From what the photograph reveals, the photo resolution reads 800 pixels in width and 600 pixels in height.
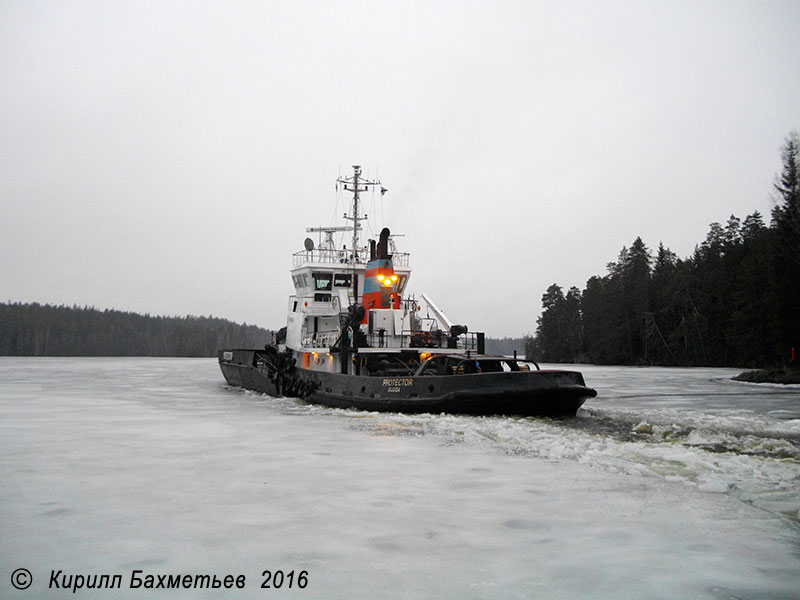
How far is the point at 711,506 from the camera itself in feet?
19.0

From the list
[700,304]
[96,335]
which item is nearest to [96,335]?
[96,335]

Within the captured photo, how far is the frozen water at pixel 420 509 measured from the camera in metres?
4.04

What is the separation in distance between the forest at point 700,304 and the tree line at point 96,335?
7505 cm

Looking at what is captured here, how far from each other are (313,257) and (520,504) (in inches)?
721

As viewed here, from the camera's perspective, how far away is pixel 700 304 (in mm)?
61344

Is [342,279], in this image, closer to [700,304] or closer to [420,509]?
[420,509]

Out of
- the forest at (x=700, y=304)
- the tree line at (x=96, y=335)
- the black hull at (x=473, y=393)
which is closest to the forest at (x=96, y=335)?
the tree line at (x=96, y=335)

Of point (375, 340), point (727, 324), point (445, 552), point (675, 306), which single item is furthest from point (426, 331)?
point (675, 306)

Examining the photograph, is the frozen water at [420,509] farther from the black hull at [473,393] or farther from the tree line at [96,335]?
the tree line at [96,335]

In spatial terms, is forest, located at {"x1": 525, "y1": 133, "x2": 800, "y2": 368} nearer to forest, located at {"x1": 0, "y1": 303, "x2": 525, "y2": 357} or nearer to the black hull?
the black hull

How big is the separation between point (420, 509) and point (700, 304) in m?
63.2

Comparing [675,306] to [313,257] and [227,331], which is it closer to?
[313,257]

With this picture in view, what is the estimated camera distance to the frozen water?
4039mm

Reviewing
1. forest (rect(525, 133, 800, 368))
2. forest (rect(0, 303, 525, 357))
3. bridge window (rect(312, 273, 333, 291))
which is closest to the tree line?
forest (rect(0, 303, 525, 357))
